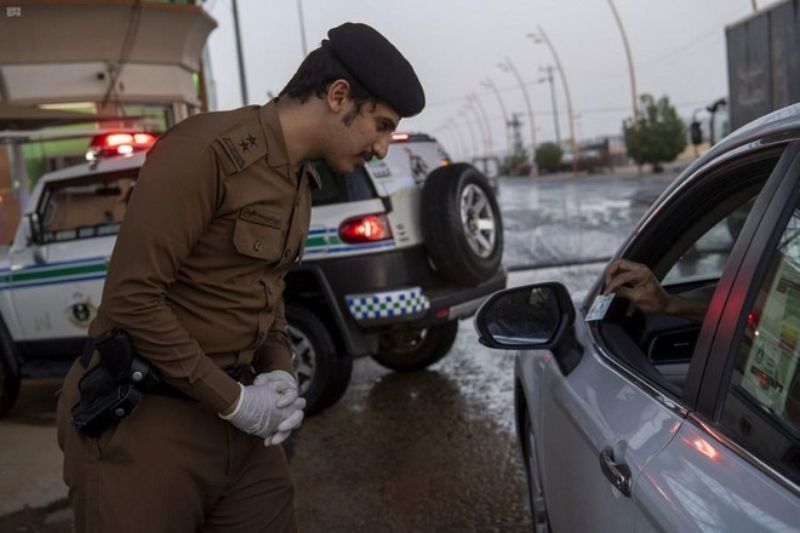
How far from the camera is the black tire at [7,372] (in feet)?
19.1

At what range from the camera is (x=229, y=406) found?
1862 millimetres

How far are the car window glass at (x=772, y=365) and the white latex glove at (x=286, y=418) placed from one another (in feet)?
3.03

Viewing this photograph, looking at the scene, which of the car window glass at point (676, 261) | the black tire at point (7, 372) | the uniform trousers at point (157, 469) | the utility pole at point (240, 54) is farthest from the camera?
the utility pole at point (240, 54)

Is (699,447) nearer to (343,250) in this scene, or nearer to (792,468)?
(792,468)

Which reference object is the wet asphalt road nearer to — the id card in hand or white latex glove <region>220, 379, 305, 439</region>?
the id card in hand

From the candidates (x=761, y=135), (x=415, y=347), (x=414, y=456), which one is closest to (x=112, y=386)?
(x=761, y=135)

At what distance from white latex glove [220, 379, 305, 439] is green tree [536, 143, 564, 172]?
79.7 metres

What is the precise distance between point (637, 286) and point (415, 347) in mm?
4107

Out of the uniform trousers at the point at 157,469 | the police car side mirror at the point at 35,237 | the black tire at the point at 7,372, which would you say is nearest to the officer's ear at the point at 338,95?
the uniform trousers at the point at 157,469

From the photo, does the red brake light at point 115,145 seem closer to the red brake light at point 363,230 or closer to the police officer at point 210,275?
the red brake light at point 363,230

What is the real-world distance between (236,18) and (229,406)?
55.7 ft

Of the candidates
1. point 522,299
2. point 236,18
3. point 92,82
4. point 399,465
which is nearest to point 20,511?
point 399,465

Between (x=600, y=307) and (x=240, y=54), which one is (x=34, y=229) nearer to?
(x=600, y=307)

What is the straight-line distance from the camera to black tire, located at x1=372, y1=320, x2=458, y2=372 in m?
6.29
